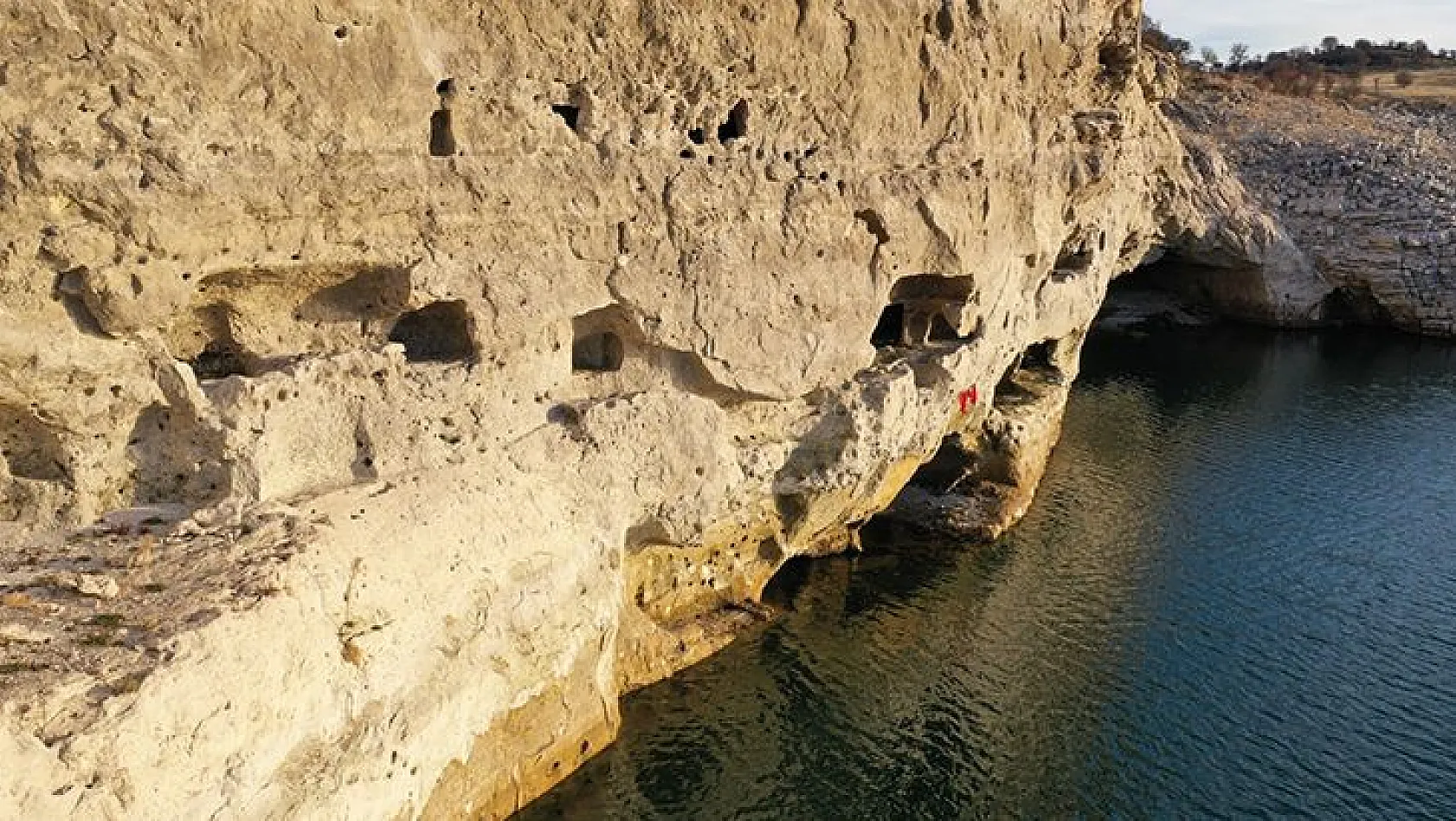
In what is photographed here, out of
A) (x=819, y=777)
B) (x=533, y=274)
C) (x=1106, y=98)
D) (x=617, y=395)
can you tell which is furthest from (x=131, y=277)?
(x=1106, y=98)

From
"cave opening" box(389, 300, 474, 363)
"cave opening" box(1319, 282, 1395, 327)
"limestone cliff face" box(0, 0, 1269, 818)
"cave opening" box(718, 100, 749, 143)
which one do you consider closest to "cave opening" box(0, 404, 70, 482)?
"limestone cliff face" box(0, 0, 1269, 818)

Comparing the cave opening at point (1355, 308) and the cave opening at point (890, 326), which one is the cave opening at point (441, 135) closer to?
the cave opening at point (890, 326)

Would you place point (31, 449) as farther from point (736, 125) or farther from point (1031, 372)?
point (1031, 372)

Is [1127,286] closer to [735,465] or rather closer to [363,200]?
[735,465]

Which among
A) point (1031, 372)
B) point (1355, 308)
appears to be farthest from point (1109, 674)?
point (1355, 308)

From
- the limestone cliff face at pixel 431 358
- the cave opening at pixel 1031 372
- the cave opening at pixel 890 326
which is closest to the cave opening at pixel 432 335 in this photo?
the limestone cliff face at pixel 431 358
